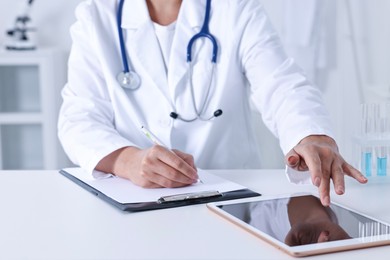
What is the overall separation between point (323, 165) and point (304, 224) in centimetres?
18

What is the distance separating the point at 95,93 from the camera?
1.66 metres

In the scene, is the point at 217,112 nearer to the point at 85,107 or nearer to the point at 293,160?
the point at 85,107

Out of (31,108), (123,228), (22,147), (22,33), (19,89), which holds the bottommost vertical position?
(22,147)

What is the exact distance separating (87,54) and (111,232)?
84 cm

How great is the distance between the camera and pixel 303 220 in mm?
978

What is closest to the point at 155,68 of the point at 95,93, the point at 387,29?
the point at 95,93

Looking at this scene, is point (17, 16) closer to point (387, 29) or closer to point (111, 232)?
point (387, 29)

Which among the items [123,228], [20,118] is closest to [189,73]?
A: [123,228]

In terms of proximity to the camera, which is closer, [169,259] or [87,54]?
[169,259]

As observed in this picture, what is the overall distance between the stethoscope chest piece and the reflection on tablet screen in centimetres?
68

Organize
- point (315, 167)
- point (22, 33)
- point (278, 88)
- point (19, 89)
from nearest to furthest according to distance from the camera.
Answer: point (315, 167), point (278, 88), point (22, 33), point (19, 89)

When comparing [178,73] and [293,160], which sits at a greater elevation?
[178,73]

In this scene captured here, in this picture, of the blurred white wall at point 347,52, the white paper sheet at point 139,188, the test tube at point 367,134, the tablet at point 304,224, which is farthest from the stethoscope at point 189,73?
the blurred white wall at point 347,52

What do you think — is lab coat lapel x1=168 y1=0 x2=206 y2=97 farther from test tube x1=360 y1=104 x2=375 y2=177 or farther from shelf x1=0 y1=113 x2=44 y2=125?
shelf x1=0 y1=113 x2=44 y2=125
